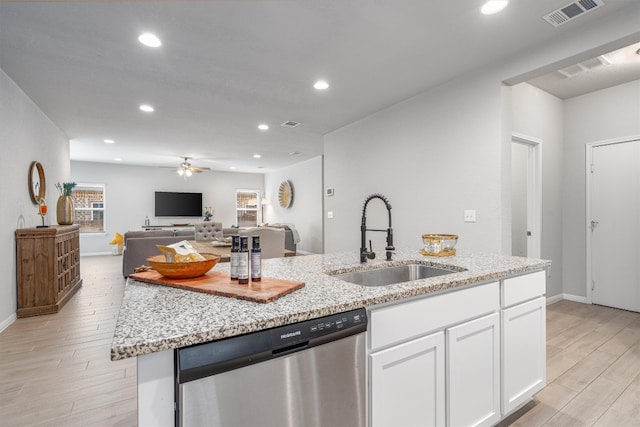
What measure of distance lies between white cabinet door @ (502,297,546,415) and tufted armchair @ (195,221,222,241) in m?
4.97

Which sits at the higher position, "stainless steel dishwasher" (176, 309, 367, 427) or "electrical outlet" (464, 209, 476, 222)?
"electrical outlet" (464, 209, 476, 222)

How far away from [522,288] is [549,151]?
3015mm

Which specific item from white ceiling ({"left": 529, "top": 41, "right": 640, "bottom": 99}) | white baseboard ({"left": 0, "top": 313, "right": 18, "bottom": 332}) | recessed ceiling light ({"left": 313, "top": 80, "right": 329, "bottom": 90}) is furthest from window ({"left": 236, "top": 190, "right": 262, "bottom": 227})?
white ceiling ({"left": 529, "top": 41, "right": 640, "bottom": 99})

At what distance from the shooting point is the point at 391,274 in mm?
1917

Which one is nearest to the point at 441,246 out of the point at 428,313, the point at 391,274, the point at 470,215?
the point at 391,274

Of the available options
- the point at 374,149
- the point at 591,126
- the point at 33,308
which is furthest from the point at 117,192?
the point at 591,126

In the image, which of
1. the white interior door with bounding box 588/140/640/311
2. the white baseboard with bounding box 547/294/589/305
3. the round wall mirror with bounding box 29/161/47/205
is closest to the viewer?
the white interior door with bounding box 588/140/640/311

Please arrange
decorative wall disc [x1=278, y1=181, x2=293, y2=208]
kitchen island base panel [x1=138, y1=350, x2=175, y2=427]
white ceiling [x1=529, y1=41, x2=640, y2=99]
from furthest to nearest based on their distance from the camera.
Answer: decorative wall disc [x1=278, y1=181, x2=293, y2=208], white ceiling [x1=529, y1=41, x2=640, y2=99], kitchen island base panel [x1=138, y1=350, x2=175, y2=427]

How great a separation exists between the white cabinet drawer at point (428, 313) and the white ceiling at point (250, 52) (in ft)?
6.14

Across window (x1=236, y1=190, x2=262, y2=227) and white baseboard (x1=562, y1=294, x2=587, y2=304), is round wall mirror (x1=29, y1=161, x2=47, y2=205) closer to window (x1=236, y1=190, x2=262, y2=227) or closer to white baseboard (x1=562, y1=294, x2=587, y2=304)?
window (x1=236, y1=190, x2=262, y2=227)

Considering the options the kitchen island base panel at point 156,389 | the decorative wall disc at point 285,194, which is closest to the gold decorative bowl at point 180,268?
the kitchen island base panel at point 156,389

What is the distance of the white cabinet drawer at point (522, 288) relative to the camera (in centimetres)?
169

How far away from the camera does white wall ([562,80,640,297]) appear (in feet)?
12.2

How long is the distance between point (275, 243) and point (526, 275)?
2830 mm
